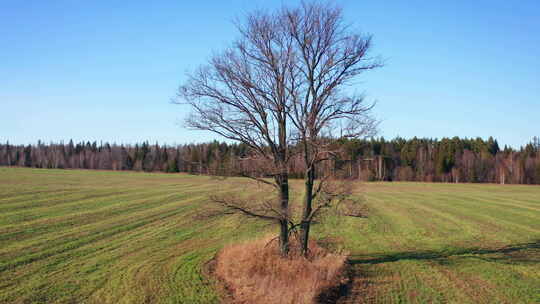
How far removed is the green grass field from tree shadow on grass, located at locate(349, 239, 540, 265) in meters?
0.05

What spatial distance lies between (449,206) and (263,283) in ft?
110

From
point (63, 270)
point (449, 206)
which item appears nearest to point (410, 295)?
point (63, 270)

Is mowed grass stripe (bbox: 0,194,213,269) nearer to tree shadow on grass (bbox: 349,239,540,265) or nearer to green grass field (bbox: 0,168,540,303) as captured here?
green grass field (bbox: 0,168,540,303)

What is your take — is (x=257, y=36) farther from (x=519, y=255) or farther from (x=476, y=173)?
(x=476, y=173)

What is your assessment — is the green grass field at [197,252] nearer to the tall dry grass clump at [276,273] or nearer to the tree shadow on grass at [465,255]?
the tree shadow on grass at [465,255]

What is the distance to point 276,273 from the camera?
14.6 m

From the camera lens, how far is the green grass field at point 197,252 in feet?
44.0

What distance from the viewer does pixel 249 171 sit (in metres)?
15.5

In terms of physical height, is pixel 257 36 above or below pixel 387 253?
above

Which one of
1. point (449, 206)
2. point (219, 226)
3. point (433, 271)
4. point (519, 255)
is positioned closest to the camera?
point (433, 271)

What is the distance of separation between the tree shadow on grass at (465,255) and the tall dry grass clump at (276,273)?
2591 millimetres

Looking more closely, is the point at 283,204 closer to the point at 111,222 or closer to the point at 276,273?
the point at 276,273

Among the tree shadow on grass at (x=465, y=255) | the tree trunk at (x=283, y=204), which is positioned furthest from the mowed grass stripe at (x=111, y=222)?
the tree shadow on grass at (x=465, y=255)

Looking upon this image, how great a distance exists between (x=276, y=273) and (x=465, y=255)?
10796mm
